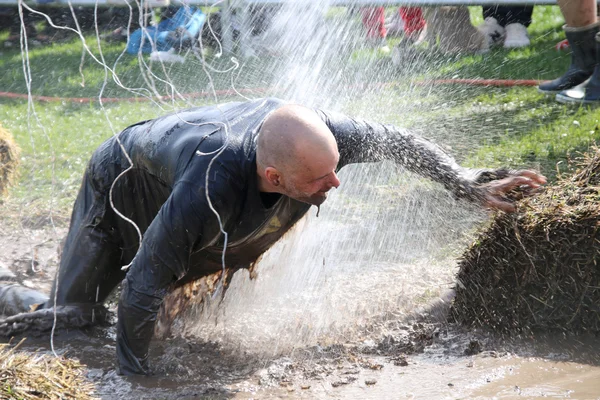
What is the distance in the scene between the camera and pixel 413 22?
33.4ft

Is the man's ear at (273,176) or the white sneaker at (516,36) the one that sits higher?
the man's ear at (273,176)

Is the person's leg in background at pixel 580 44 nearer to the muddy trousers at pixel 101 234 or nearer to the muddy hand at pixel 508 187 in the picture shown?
the muddy hand at pixel 508 187

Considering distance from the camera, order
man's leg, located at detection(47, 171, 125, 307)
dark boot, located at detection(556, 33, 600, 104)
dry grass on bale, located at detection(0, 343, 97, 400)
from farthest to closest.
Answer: dark boot, located at detection(556, 33, 600, 104)
man's leg, located at detection(47, 171, 125, 307)
dry grass on bale, located at detection(0, 343, 97, 400)

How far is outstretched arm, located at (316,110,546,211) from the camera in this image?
12.7 ft

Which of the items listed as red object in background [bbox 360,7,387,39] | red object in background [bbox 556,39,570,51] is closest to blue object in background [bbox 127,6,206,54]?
red object in background [bbox 360,7,387,39]

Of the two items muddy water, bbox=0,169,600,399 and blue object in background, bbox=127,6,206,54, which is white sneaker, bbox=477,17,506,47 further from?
muddy water, bbox=0,169,600,399

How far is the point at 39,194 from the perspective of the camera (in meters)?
7.18

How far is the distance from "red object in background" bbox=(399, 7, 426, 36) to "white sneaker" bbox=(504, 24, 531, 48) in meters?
1.08

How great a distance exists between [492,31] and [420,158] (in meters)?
6.23

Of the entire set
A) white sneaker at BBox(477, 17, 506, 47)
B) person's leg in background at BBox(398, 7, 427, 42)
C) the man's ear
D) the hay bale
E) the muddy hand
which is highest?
the muddy hand

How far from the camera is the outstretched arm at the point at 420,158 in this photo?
388 centimetres

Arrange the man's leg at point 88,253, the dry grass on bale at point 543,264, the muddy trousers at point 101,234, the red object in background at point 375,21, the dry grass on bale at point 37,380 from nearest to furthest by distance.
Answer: the dry grass on bale at point 37,380 → the dry grass on bale at point 543,264 → the muddy trousers at point 101,234 → the man's leg at point 88,253 → the red object in background at point 375,21

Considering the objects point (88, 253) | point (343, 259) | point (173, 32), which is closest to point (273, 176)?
point (88, 253)

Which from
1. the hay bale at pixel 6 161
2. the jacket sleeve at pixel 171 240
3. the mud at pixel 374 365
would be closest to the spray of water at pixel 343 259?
the mud at pixel 374 365
